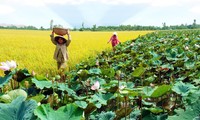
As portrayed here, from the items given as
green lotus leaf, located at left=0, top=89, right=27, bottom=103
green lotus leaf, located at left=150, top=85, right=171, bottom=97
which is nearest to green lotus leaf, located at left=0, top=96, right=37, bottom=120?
green lotus leaf, located at left=0, top=89, right=27, bottom=103

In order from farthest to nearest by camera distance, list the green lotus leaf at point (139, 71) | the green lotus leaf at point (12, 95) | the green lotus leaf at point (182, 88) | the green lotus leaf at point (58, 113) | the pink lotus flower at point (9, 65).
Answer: the green lotus leaf at point (139, 71), the pink lotus flower at point (9, 65), the green lotus leaf at point (182, 88), the green lotus leaf at point (12, 95), the green lotus leaf at point (58, 113)

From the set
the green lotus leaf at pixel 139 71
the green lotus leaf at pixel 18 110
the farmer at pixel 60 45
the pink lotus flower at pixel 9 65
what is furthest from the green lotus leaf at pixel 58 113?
the farmer at pixel 60 45

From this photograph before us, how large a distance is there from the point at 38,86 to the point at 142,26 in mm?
73986

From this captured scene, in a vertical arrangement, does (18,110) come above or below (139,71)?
above

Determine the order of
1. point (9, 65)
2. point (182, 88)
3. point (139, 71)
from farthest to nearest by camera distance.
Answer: point (139, 71), point (9, 65), point (182, 88)

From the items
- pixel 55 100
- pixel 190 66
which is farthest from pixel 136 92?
pixel 190 66

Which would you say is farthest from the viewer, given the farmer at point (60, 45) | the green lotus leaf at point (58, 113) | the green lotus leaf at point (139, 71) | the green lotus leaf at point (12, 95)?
the farmer at point (60, 45)

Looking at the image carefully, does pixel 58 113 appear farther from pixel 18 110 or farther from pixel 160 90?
pixel 160 90

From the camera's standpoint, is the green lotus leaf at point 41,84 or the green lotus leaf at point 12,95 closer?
the green lotus leaf at point 12,95

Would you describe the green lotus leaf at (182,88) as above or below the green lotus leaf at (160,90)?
below

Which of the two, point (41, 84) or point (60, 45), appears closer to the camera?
point (41, 84)

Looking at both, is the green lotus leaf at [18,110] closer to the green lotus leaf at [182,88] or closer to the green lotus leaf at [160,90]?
the green lotus leaf at [160,90]

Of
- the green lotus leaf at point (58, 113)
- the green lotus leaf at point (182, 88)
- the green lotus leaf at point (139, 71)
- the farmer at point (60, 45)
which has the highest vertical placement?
the green lotus leaf at point (58, 113)

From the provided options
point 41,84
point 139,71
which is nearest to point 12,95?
point 41,84
